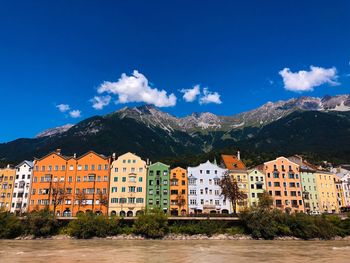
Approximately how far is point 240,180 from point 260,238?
31.2 meters

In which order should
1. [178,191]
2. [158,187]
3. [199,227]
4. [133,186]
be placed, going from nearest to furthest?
[199,227] < [133,186] < [158,187] < [178,191]

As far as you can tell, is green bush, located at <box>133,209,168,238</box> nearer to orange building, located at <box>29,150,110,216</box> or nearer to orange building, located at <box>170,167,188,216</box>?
orange building, located at <box>170,167,188,216</box>

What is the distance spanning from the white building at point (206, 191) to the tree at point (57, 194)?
35.5 metres

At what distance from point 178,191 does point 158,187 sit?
5978 millimetres

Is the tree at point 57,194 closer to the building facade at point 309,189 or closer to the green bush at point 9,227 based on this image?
the green bush at point 9,227

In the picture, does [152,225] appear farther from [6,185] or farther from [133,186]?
[6,185]

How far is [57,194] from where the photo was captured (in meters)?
85.1

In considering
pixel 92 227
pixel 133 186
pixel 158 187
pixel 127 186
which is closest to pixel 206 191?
pixel 158 187

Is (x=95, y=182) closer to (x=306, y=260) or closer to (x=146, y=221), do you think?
(x=146, y=221)

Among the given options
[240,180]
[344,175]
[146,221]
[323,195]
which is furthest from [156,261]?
[344,175]

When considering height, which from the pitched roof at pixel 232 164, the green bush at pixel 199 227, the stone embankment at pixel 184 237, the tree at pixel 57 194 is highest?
the pitched roof at pixel 232 164

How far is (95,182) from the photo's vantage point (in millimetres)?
89188

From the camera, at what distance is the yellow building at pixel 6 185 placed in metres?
93.2

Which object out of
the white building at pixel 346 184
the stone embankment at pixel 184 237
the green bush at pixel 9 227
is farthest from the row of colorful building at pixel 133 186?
the stone embankment at pixel 184 237
